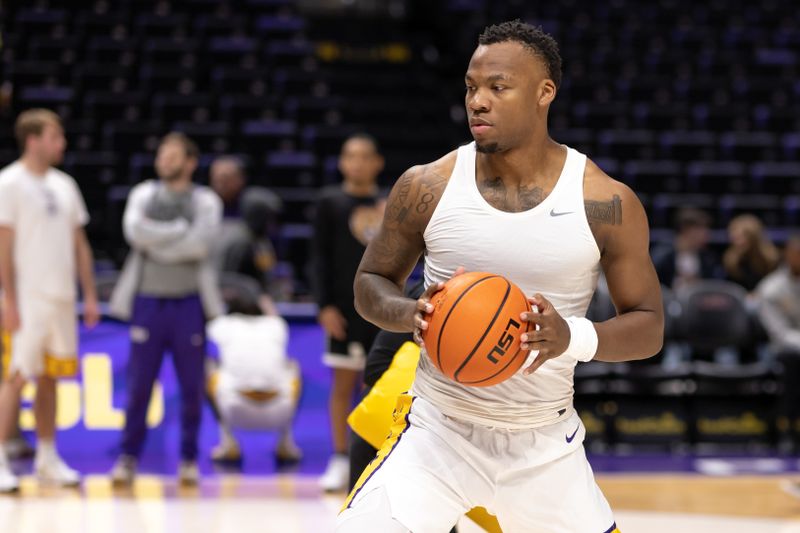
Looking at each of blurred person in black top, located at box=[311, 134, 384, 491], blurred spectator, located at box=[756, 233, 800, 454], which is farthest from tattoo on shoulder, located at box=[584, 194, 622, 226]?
blurred spectator, located at box=[756, 233, 800, 454]

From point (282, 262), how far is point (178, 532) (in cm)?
498

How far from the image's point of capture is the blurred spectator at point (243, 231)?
7.73 metres

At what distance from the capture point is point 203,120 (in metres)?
11.8

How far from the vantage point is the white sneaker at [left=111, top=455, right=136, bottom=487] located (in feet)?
21.0

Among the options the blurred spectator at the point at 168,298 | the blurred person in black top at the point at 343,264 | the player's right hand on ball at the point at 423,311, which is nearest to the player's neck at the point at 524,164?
the player's right hand on ball at the point at 423,311

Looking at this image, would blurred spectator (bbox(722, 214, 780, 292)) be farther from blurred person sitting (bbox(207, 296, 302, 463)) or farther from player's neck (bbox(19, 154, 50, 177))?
player's neck (bbox(19, 154, 50, 177))

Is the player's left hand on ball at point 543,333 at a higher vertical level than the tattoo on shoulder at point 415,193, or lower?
lower

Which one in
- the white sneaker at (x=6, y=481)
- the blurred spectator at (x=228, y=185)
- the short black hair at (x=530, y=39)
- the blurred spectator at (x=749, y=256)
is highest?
the short black hair at (x=530, y=39)

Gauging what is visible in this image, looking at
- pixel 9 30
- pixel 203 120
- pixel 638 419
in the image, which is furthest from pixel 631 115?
pixel 9 30

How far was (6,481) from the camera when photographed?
615 cm

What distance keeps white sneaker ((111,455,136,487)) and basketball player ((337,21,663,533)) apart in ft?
12.9

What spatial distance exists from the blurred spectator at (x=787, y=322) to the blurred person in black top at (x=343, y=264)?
10.5 feet

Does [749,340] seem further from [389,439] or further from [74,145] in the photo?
[74,145]

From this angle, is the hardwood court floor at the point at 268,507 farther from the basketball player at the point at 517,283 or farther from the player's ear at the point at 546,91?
the player's ear at the point at 546,91
